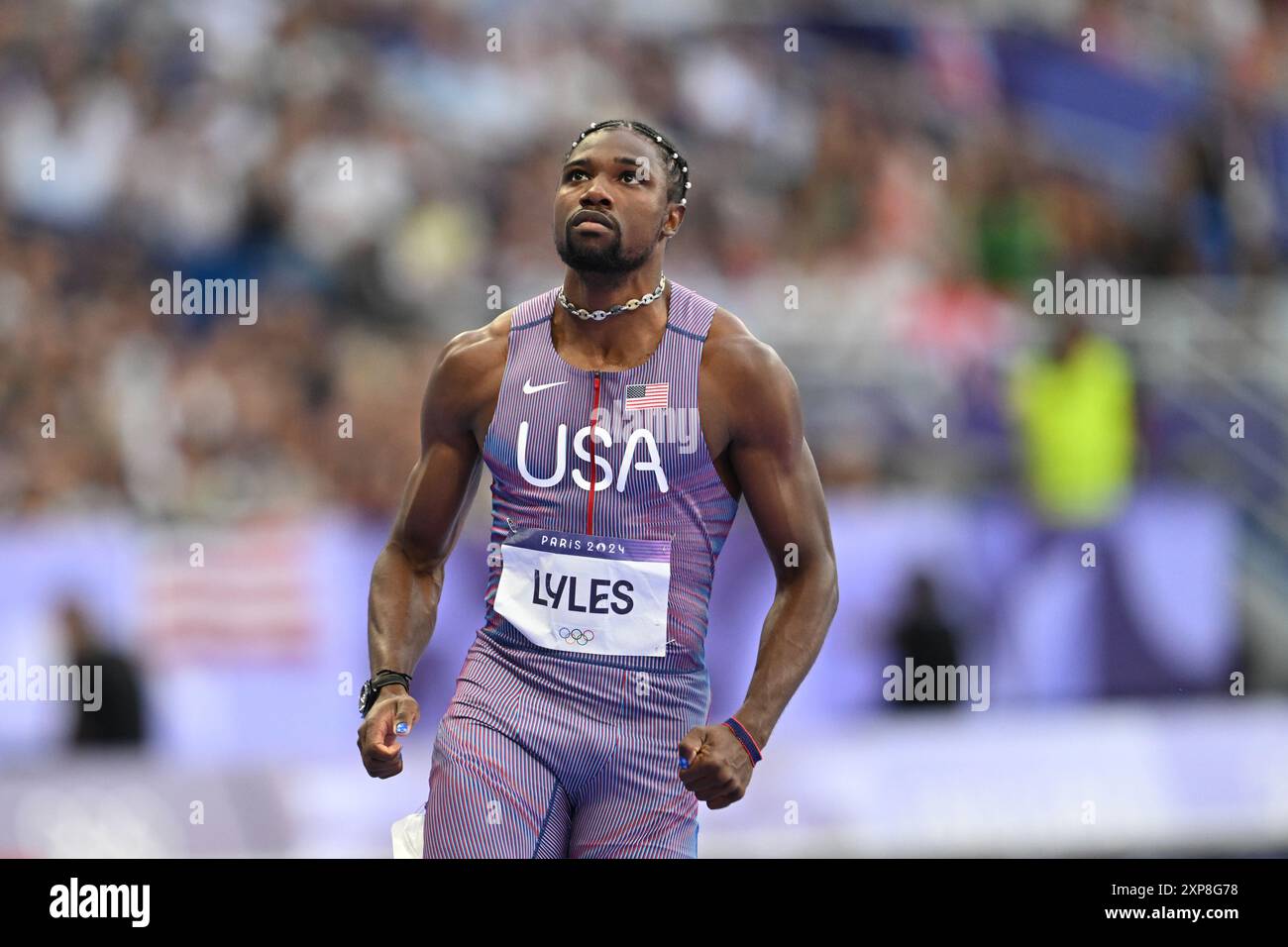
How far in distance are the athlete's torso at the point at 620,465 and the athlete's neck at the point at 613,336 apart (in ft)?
0.10

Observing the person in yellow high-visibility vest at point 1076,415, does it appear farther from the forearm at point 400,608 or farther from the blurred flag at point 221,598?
the forearm at point 400,608

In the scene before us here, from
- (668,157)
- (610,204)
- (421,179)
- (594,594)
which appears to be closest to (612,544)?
(594,594)

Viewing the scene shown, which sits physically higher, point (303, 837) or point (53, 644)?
point (53, 644)

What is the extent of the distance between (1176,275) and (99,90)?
6416 millimetres

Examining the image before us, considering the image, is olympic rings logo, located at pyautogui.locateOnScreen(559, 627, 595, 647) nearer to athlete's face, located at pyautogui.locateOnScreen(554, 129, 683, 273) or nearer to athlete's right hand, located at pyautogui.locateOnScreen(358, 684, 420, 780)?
athlete's right hand, located at pyautogui.locateOnScreen(358, 684, 420, 780)

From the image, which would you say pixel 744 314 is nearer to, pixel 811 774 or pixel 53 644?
pixel 811 774

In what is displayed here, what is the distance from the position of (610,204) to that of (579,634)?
40.2 inches

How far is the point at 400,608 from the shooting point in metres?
4.36

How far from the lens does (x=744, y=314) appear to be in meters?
9.32

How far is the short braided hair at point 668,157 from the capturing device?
A: 14.2 feet

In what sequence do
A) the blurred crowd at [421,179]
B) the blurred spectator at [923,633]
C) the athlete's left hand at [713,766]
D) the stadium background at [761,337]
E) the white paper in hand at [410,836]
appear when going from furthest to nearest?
1. the blurred crowd at [421,179]
2. the blurred spectator at [923,633]
3. the stadium background at [761,337]
4. the white paper in hand at [410,836]
5. the athlete's left hand at [713,766]


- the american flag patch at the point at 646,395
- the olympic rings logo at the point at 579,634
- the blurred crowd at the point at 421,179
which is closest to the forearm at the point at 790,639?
the olympic rings logo at the point at 579,634

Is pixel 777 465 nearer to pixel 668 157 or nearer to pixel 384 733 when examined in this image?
pixel 668 157
